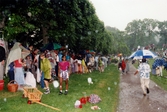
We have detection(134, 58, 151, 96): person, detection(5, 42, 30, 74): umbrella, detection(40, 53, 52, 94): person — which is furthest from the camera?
detection(5, 42, 30, 74): umbrella

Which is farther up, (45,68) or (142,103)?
(45,68)

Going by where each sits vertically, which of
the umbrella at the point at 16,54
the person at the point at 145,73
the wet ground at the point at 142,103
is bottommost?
the wet ground at the point at 142,103

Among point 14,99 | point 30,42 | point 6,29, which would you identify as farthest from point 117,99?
point 30,42

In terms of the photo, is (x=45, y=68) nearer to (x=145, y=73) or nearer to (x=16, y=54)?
(x=16, y=54)

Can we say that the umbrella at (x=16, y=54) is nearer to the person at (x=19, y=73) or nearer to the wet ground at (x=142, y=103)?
the person at (x=19, y=73)

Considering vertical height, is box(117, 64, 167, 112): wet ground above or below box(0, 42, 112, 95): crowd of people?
below

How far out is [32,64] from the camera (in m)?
12.9

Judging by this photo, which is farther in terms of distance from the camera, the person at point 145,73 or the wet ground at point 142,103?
the person at point 145,73

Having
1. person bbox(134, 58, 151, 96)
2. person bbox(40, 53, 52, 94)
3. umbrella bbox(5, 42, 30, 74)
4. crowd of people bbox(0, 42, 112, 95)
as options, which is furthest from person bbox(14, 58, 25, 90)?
person bbox(134, 58, 151, 96)

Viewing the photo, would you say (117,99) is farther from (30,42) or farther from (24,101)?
(30,42)

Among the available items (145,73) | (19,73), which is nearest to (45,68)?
(19,73)

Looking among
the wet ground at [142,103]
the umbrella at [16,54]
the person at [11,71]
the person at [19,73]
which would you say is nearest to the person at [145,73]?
the wet ground at [142,103]

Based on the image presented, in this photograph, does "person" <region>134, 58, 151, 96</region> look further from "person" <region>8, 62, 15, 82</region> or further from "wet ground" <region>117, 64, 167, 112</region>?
"person" <region>8, 62, 15, 82</region>

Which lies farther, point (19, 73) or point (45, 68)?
point (19, 73)
